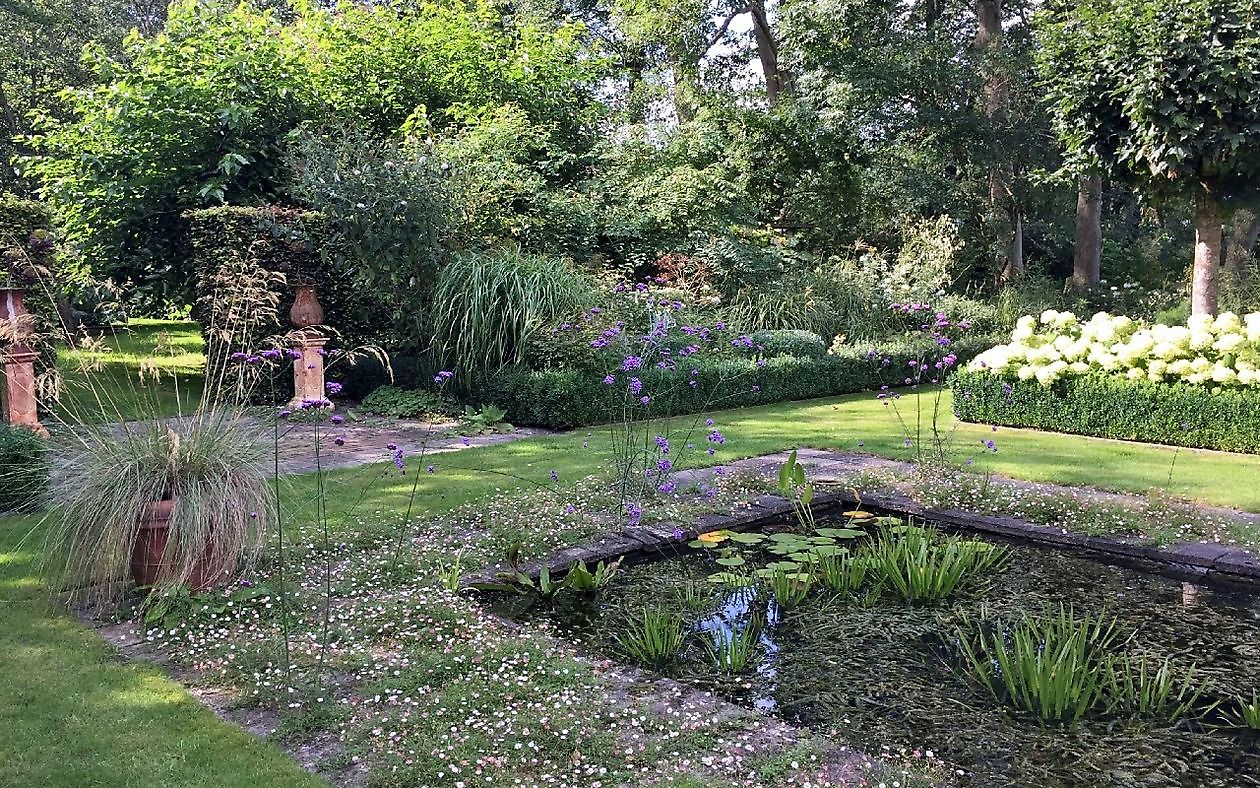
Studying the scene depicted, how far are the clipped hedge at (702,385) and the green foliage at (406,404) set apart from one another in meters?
0.38

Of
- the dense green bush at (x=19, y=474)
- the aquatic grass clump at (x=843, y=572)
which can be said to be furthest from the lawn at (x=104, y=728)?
the aquatic grass clump at (x=843, y=572)

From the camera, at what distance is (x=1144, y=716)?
2.87m

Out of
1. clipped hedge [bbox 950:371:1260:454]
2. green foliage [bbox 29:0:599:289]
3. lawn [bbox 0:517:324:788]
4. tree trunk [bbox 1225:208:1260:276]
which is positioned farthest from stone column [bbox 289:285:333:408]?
tree trunk [bbox 1225:208:1260:276]

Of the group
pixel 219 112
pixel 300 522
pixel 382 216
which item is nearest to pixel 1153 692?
pixel 300 522

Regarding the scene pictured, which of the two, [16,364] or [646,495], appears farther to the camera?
[16,364]

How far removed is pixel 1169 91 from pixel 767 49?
11.3 metres

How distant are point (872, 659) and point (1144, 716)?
869 millimetres

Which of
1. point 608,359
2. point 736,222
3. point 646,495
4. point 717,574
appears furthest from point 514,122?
point 717,574

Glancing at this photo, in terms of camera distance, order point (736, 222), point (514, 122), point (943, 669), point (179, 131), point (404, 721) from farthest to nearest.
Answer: point (736, 222)
point (514, 122)
point (179, 131)
point (943, 669)
point (404, 721)

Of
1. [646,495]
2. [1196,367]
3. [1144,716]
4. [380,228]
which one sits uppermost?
[380,228]

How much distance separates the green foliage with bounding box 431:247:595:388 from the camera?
868cm

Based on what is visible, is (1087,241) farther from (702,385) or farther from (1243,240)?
(702,385)

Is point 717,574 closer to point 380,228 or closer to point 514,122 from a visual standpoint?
point 380,228

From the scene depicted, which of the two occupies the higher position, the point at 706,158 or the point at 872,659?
the point at 706,158
